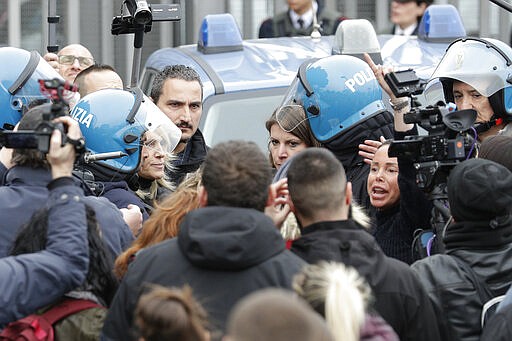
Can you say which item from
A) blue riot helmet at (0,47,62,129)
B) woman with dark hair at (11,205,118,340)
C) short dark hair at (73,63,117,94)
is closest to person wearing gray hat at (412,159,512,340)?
woman with dark hair at (11,205,118,340)

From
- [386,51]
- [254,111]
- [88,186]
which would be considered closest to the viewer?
[88,186]

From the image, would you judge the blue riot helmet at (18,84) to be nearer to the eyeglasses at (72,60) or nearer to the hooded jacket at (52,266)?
the hooded jacket at (52,266)

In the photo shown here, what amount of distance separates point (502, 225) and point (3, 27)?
311 inches

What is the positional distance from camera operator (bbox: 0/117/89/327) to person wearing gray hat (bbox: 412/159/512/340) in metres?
1.21

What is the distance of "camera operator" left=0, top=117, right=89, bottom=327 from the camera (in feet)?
14.8

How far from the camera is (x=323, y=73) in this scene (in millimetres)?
6621

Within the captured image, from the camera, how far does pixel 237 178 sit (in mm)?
4477

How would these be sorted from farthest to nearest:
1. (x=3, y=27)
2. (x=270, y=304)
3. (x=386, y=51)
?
(x=3, y=27) < (x=386, y=51) < (x=270, y=304)

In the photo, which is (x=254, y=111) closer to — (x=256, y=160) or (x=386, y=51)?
(x=386, y=51)

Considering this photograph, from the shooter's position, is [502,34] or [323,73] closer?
[323,73]

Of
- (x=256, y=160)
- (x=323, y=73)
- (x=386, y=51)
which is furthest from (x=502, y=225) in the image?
(x=386, y=51)

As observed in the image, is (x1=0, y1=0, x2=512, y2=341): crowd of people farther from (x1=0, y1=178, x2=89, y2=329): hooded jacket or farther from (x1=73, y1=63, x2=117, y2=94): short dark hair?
(x1=73, y1=63, x2=117, y2=94): short dark hair

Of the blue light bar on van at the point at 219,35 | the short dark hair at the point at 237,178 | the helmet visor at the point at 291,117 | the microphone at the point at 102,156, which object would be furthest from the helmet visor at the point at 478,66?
the short dark hair at the point at 237,178

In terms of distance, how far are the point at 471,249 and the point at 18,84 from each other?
2.49m
